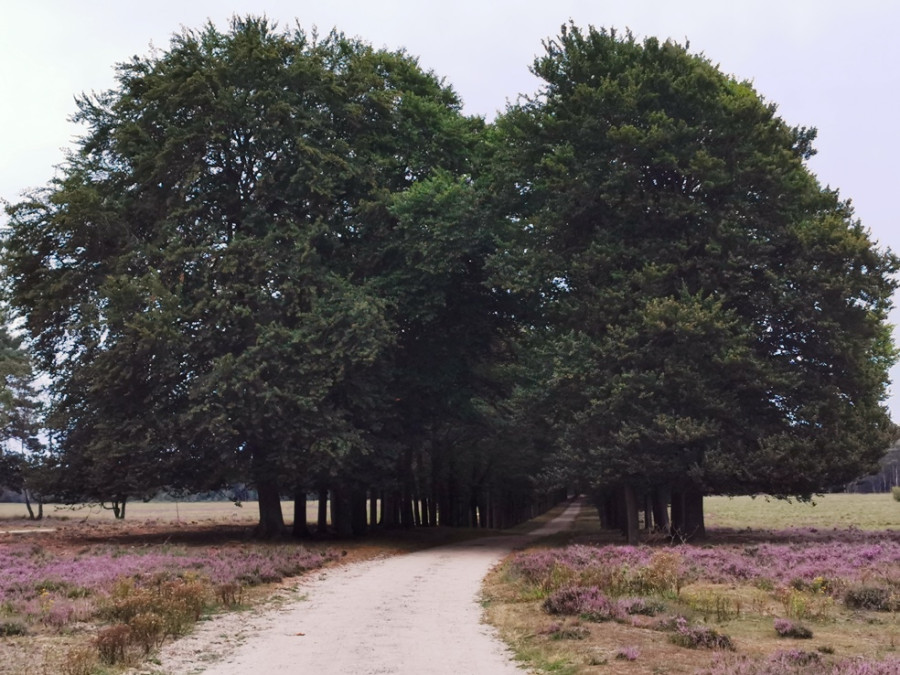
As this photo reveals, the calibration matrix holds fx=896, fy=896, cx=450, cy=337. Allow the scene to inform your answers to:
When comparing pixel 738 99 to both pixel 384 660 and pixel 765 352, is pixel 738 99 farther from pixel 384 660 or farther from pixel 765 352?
pixel 384 660

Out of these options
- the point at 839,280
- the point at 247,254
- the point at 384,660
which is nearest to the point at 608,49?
the point at 839,280

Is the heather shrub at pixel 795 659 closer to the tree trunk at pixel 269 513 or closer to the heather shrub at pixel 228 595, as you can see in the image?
the heather shrub at pixel 228 595

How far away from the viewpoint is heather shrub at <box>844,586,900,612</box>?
54.4ft

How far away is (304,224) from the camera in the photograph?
120ft

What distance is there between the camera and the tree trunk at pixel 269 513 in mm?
36656

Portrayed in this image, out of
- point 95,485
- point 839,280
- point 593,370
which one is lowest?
point 95,485

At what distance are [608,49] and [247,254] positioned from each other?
53.1 feet

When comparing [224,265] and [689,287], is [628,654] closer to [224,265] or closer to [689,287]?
[689,287]

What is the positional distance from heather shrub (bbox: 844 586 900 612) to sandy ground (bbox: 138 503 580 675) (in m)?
7.05

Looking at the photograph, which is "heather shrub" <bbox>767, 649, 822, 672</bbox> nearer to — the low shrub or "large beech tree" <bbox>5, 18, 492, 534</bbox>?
the low shrub

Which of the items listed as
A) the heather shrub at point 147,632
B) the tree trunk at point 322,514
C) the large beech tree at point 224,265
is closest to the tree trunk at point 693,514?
the large beech tree at point 224,265

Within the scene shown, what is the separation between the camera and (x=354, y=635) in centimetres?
1436

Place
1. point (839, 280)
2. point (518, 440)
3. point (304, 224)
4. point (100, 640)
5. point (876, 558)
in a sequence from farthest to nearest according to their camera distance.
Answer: point (518, 440)
point (304, 224)
point (839, 280)
point (876, 558)
point (100, 640)

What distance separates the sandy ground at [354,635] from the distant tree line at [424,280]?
37.3 ft
